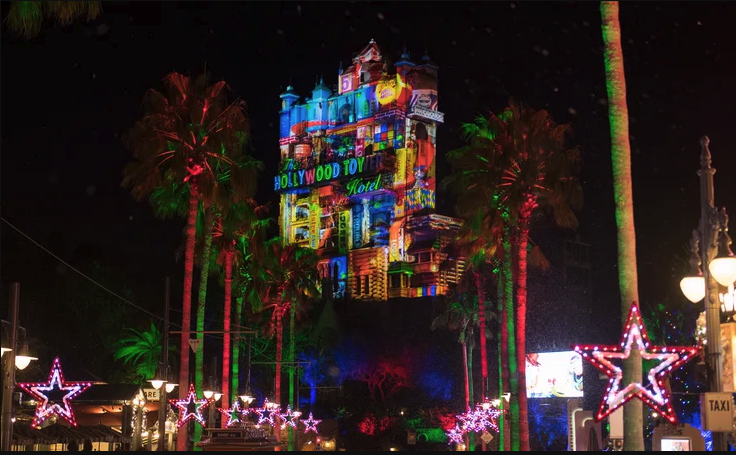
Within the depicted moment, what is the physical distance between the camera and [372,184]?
154875 mm

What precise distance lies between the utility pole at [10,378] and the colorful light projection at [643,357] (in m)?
13.5

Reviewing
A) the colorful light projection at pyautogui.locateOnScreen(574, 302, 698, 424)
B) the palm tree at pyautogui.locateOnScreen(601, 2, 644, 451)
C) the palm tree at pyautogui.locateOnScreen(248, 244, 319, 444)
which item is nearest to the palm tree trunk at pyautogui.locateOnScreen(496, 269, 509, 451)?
the palm tree at pyautogui.locateOnScreen(248, 244, 319, 444)

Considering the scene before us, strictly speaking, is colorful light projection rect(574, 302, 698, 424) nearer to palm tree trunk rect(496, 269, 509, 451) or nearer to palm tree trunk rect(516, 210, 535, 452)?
palm tree trunk rect(516, 210, 535, 452)

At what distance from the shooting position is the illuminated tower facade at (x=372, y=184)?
14912 cm

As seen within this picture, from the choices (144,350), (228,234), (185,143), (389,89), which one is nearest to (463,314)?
(144,350)

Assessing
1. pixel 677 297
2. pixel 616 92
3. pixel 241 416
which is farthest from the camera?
pixel 241 416

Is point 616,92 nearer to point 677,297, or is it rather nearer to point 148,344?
point 677,297

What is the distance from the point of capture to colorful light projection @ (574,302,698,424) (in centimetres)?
1628

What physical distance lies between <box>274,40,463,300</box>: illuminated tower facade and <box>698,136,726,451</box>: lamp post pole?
126678mm

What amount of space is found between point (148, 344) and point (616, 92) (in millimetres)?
66879

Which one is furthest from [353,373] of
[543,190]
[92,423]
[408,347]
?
[543,190]

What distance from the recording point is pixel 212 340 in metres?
100

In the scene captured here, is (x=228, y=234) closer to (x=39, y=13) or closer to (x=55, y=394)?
(x=55, y=394)

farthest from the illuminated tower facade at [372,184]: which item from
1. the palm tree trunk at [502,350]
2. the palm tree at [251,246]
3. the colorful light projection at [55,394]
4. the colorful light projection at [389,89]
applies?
the colorful light projection at [55,394]
